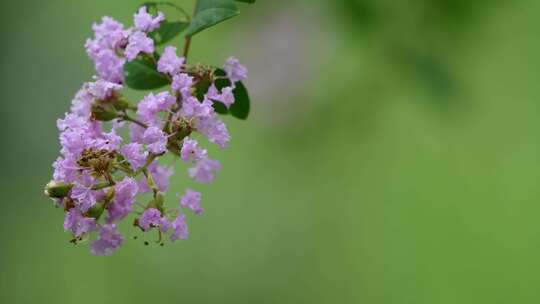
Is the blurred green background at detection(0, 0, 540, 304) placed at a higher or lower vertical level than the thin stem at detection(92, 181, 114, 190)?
lower

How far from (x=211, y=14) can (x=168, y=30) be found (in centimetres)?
13

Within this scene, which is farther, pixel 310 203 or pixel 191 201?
pixel 310 203

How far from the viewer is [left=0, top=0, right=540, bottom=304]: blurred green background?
115 inches

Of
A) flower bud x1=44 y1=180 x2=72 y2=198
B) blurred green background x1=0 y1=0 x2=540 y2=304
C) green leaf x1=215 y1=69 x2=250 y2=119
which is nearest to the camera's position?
flower bud x1=44 y1=180 x2=72 y2=198

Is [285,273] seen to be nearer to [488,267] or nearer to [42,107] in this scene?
[488,267]

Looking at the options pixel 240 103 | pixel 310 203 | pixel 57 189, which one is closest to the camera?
pixel 57 189

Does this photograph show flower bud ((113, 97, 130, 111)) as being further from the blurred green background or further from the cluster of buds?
the blurred green background

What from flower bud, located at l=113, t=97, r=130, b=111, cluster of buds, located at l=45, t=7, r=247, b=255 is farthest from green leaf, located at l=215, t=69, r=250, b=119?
flower bud, located at l=113, t=97, r=130, b=111

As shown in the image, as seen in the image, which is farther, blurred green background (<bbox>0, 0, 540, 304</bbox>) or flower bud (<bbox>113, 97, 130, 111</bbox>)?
blurred green background (<bbox>0, 0, 540, 304</bbox>)

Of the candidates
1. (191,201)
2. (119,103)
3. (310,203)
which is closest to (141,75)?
(119,103)

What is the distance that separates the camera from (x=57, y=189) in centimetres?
82

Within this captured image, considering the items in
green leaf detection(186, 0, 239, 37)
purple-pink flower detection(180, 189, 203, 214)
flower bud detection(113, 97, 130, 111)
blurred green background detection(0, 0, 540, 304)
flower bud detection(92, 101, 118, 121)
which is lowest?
blurred green background detection(0, 0, 540, 304)

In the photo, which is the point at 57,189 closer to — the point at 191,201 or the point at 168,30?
the point at 191,201

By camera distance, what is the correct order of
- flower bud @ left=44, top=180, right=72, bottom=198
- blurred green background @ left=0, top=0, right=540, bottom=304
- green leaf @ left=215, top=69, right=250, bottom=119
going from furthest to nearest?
blurred green background @ left=0, top=0, right=540, bottom=304
green leaf @ left=215, top=69, right=250, bottom=119
flower bud @ left=44, top=180, right=72, bottom=198
